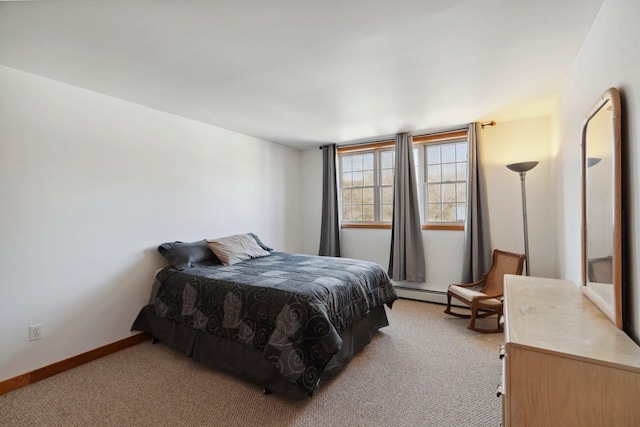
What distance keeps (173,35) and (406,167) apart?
3.14 meters

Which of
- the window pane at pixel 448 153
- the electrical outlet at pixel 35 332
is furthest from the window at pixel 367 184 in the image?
the electrical outlet at pixel 35 332

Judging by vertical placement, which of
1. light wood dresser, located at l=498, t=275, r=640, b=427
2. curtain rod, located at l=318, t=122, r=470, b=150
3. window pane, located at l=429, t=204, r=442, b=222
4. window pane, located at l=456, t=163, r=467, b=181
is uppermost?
curtain rod, located at l=318, t=122, r=470, b=150

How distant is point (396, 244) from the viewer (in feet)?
13.4

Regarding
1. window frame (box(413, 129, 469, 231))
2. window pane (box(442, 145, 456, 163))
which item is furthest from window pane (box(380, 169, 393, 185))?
window pane (box(442, 145, 456, 163))

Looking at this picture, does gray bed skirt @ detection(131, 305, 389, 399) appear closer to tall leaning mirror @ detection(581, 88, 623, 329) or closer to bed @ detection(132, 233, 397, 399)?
bed @ detection(132, 233, 397, 399)

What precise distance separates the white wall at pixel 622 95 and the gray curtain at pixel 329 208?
2.89 meters

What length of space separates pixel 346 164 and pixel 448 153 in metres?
1.57

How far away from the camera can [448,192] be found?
13.1 ft

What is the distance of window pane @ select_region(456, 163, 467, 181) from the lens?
Result: 12.7ft

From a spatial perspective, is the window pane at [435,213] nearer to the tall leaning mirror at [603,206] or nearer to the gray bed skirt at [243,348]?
the gray bed skirt at [243,348]

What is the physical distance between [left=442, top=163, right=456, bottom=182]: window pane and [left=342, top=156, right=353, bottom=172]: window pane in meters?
1.44

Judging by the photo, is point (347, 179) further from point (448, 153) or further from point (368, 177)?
point (448, 153)

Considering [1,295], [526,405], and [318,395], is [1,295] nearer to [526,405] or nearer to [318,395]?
[318,395]

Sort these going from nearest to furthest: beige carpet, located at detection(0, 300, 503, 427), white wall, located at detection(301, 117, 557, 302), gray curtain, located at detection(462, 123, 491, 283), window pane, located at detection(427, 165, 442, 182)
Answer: beige carpet, located at detection(0, 300, 503, 427)
white wall, located at detection(301, 117, 557, 302)
gray curtain, located at detection(462, 123, 491, 283)
window pane, located at detection(427, 165, 442, 182)
